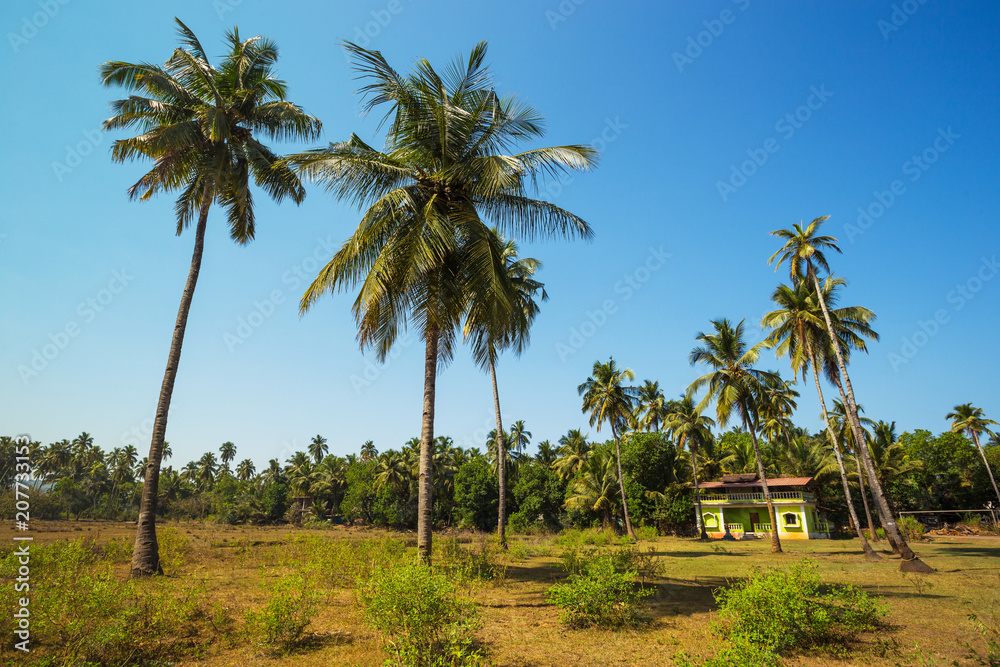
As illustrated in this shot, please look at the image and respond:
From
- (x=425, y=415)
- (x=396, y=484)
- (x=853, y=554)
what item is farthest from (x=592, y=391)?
(x=396, y=484)

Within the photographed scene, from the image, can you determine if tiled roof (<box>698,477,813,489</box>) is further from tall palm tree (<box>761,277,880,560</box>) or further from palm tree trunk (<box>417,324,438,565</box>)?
palm tree trunk (<box>417,324,438,565</box>)

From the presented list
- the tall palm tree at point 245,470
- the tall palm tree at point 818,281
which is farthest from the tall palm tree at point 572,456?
the tall palm tree at point 245,470

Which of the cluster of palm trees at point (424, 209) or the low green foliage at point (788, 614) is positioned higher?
the cluster of palm trees at point (424, 209)

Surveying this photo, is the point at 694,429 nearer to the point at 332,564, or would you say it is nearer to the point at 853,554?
the point at 853,554

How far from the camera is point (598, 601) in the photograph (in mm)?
8695

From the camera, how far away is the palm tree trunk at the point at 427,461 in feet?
32.7

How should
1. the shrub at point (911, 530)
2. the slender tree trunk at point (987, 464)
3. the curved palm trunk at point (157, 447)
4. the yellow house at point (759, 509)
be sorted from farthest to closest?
the slender tree trunk at point (987, 464)
the yellow house at point (759, 509)
the shrub at point (911, 530)
the curved palm trunk at point (157, 447)

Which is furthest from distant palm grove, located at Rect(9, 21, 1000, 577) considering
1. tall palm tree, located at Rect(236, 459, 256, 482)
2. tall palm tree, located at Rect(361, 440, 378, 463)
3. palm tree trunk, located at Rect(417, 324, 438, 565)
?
tall palm tree, located at Rect(236, 459, 256, 482)

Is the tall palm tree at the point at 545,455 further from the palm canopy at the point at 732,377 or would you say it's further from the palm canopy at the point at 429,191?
the palm canopy at the point at 429,191

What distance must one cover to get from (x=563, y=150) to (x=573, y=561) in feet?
33.3

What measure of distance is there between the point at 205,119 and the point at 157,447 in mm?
9392

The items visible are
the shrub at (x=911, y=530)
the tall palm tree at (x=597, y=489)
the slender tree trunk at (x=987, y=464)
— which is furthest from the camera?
the tall palm tree at (x=597, y=489)

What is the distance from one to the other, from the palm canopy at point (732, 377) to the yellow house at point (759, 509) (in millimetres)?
13788

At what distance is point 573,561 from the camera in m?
11.8
